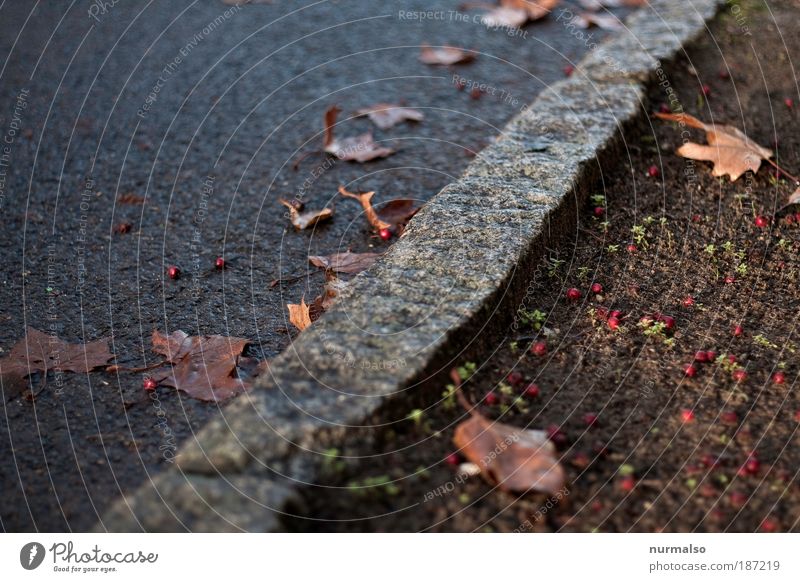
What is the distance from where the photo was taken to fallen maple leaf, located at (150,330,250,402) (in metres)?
2.47

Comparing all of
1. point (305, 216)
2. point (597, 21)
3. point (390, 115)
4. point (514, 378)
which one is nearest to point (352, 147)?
point (390, 115)

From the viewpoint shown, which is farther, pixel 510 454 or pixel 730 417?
pixel 730 417

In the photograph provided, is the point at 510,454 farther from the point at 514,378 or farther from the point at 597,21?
the point at 597,21

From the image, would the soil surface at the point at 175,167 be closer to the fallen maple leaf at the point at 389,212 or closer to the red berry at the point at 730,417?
the fallen maple leaf at the point at 389,212

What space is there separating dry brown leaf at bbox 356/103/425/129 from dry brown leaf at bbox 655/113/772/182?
3.63ft

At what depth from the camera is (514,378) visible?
221 cm

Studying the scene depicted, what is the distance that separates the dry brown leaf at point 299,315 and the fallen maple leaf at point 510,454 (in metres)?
0.82

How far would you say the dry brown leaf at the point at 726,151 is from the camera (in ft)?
10.6

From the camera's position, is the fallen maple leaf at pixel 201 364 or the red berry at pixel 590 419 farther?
the fallen maple leaf at pixel 201 364

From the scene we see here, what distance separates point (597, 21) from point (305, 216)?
243 centimetres

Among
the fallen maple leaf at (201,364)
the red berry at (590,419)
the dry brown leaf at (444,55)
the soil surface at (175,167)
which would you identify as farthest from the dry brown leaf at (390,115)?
the red berry at (590,419)

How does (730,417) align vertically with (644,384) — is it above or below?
below
